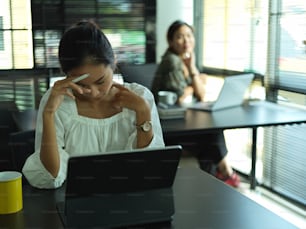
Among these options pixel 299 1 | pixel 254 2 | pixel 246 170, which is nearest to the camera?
pixel 299 1

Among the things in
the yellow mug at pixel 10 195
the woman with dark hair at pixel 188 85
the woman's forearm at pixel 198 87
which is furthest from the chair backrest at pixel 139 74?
the yellow mug at pixel 10 195

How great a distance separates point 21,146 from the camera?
117cm

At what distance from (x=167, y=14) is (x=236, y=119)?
1472mm

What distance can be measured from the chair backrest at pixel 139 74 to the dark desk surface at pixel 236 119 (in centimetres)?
56

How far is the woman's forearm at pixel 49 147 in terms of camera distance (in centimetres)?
101

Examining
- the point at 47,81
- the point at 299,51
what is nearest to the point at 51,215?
the point at 299,51

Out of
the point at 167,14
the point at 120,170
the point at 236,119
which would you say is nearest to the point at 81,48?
the point at 120,170

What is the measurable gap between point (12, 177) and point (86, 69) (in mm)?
323

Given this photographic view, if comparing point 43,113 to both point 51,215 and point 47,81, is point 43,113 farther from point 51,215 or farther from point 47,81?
point 47,81

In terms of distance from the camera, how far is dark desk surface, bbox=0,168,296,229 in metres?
0.81

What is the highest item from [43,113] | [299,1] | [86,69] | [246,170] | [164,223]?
[299,1]

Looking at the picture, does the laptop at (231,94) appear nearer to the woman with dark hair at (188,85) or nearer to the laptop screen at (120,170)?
the woman with dark hair at (188,85)

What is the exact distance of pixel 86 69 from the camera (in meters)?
1.07

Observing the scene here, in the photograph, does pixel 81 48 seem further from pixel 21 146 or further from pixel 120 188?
pixel 120 188
